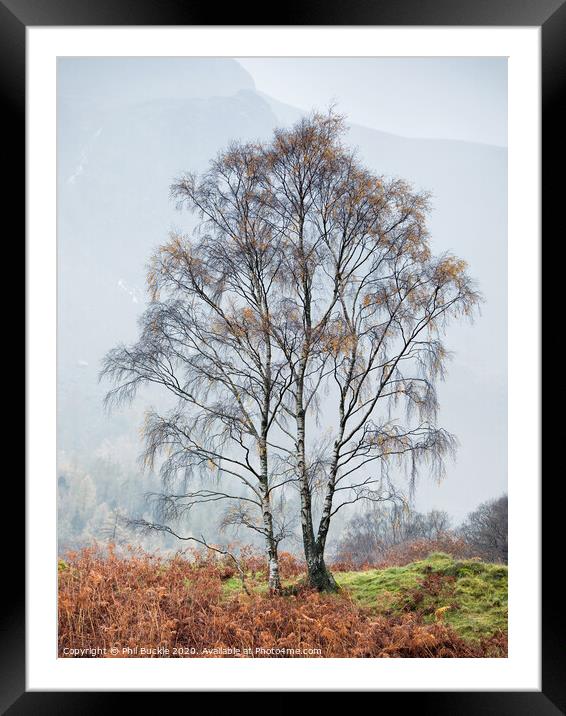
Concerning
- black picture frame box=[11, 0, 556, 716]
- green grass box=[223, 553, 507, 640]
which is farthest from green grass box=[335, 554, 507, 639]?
black picture frame box=[11, 0, 556, 716]

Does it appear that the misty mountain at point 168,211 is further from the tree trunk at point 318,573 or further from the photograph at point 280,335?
the tree trunk at point 318,573

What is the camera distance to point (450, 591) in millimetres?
2736

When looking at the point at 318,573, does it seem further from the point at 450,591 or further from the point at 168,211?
the point at 168,211

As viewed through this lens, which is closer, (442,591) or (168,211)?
(442,591)

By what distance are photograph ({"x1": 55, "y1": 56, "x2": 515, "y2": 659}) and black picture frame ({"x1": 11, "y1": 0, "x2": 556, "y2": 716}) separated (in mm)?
280

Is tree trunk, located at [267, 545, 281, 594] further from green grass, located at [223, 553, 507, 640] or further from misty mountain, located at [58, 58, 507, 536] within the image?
misty mountain, located at [58, 58, 507, 536]

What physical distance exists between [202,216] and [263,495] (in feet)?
5.22

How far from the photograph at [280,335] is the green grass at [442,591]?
0.05ft

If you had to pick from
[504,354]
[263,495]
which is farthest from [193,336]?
[504,354]
